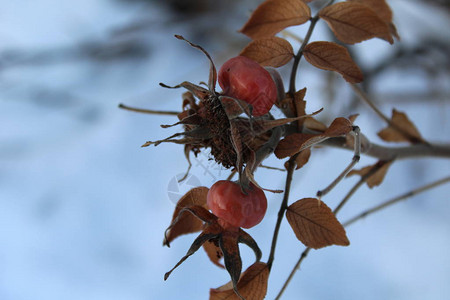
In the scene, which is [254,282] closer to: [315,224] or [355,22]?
[315,224]

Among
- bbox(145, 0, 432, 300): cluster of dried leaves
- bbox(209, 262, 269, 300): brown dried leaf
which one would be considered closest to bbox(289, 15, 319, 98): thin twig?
bbox(145, 0, 432, 300): cluster of dried leaves

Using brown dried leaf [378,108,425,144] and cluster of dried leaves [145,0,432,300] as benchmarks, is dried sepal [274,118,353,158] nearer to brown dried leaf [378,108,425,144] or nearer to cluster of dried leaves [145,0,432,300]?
cluster of dried leaves [145,0,432,300]

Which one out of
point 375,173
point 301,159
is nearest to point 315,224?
point 301,159

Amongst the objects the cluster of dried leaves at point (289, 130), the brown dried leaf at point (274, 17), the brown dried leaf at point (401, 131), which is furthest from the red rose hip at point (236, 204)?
the brown dried leaf at point (401, 131)

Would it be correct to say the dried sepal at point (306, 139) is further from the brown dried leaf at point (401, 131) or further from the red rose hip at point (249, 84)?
the brown dried leaf at point (401, 131)

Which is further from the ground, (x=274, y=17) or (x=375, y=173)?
(x=274, y=17)

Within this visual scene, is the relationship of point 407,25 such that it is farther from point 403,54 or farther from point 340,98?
point 340,98
